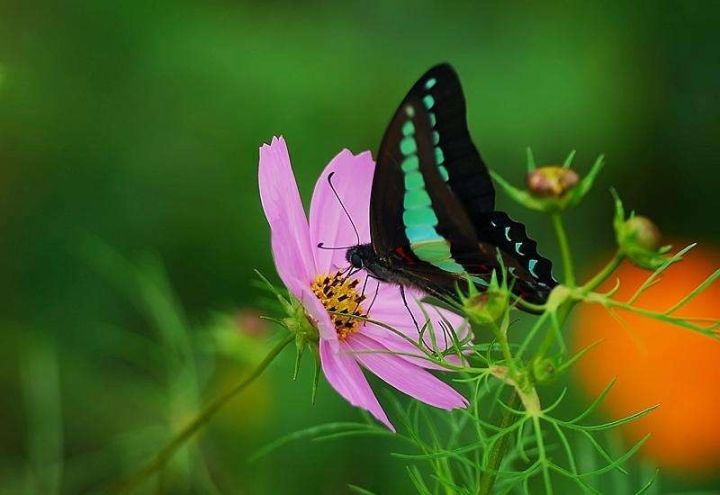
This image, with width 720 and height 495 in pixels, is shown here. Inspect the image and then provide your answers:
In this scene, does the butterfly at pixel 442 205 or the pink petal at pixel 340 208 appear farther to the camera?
the pink petal at pixel 340 208

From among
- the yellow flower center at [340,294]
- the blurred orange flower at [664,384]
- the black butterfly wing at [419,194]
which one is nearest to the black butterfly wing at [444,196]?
the black butterfly wing at [419,194]

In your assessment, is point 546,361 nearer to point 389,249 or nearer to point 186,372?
point 389,249

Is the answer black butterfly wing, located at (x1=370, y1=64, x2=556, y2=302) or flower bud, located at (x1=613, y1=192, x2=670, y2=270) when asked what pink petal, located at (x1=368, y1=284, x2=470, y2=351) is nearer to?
black butterfly wing, located at (x1=370, y1=64, x2=556, y2=302)

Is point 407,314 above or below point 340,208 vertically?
below

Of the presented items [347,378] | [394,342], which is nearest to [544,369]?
[347,378]

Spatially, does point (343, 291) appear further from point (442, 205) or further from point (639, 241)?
point (639, 241)

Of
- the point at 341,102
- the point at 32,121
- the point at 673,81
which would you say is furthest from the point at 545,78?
the point at 32,121

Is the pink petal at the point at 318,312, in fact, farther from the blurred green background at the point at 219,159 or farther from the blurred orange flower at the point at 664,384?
the blurred orange flower at the point at 664,384
